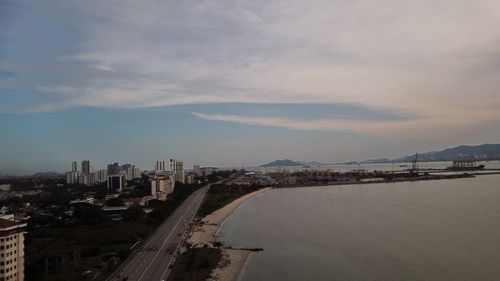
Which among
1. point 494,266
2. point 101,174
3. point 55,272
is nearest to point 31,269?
point 55,272

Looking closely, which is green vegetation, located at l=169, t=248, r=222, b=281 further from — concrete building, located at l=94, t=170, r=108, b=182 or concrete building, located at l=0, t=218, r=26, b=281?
concrete building, located at l=94, t=170, r=108, b=182

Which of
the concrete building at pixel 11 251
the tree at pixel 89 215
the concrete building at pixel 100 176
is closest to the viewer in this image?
the concrete building at pixel 11 251

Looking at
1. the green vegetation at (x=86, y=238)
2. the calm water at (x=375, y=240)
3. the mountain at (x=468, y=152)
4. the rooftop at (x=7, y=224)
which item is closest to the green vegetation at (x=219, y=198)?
the calm water at (x=375, y=240)

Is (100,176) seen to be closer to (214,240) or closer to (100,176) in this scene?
(100,176)

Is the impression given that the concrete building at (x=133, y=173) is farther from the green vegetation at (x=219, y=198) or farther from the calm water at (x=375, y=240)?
the calm water at (x=375, y=240)

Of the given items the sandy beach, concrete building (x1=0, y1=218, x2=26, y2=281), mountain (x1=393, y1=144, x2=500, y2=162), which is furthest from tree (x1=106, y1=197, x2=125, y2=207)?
mountain (x1=393, y1=144, x2=500, y2=162)

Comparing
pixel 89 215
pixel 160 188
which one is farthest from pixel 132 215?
pixel 160 188
